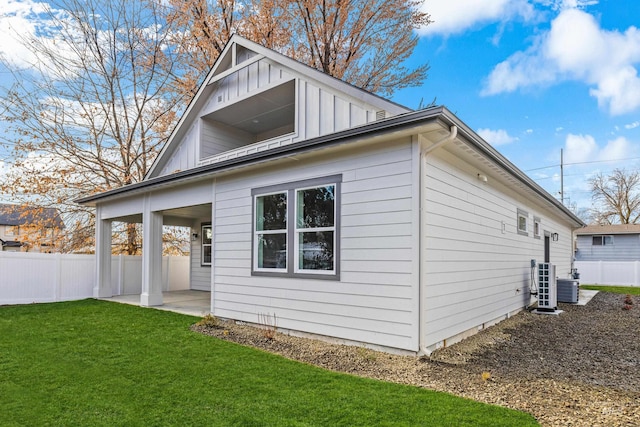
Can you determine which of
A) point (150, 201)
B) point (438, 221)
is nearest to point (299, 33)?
point (150, 201)

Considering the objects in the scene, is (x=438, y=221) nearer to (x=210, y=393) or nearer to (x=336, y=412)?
(x=336, y=412)

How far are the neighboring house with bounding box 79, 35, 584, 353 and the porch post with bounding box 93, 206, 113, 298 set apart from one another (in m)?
2.33

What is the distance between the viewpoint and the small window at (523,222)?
31.0ft

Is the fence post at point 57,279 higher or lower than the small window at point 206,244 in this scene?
lower

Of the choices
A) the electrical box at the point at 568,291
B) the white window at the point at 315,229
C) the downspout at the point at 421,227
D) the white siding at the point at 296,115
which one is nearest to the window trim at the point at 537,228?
the electrical box at the point at 568,291

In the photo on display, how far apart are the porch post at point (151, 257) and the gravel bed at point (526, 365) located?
3.24 meters

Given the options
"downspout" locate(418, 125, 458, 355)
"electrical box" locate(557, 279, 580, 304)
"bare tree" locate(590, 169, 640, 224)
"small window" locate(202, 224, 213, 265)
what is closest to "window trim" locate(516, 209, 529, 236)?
"electrical box" locate(557, 279, 580, 304)

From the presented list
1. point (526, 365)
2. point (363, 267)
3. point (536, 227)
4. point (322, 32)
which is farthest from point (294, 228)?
point (322, 32)

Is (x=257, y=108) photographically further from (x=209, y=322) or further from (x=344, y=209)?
(x=209, y=322)

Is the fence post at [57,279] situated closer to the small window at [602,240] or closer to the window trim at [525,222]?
the window trim at [525,222]

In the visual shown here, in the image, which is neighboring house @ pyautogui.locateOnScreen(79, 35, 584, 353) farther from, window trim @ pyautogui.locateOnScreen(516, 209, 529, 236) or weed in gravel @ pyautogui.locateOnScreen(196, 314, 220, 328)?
weed in gravel @ pyautogui.locateOnScreen(196, 314, 220, 328)

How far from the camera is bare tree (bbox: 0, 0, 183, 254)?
48.7 feet

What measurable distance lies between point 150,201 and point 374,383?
306 inches

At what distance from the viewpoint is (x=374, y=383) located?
4117 millimetres
